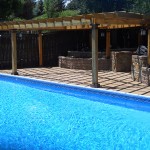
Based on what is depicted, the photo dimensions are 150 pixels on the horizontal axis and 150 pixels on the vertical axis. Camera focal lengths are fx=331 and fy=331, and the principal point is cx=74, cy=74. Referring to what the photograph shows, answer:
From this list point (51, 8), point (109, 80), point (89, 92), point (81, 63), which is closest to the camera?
point (89, 92)

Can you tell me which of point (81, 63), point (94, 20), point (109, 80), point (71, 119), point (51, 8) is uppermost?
point (51, 8)

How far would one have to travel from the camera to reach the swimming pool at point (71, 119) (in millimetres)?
7863

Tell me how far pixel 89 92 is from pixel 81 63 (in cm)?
682

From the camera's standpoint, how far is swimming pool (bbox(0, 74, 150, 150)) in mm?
7863

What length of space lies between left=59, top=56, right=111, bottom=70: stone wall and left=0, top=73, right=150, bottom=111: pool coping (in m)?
4.35

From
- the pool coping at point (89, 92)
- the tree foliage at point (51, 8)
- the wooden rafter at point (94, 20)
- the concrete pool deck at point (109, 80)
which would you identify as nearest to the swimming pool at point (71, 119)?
the pool coping at point (89, 92)

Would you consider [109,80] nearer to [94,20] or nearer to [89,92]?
[89,92]

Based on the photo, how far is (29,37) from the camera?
22.0 metres

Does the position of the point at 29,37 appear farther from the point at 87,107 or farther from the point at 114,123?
the point at 114,123

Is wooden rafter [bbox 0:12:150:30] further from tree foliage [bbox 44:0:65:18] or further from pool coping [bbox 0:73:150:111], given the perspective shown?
tree foliage [bbox 44:0:65:18]

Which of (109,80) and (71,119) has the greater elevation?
(109,80)

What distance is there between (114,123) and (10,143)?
3177 mm

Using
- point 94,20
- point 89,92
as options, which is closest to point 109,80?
point 89,92

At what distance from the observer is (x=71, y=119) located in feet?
32.9
